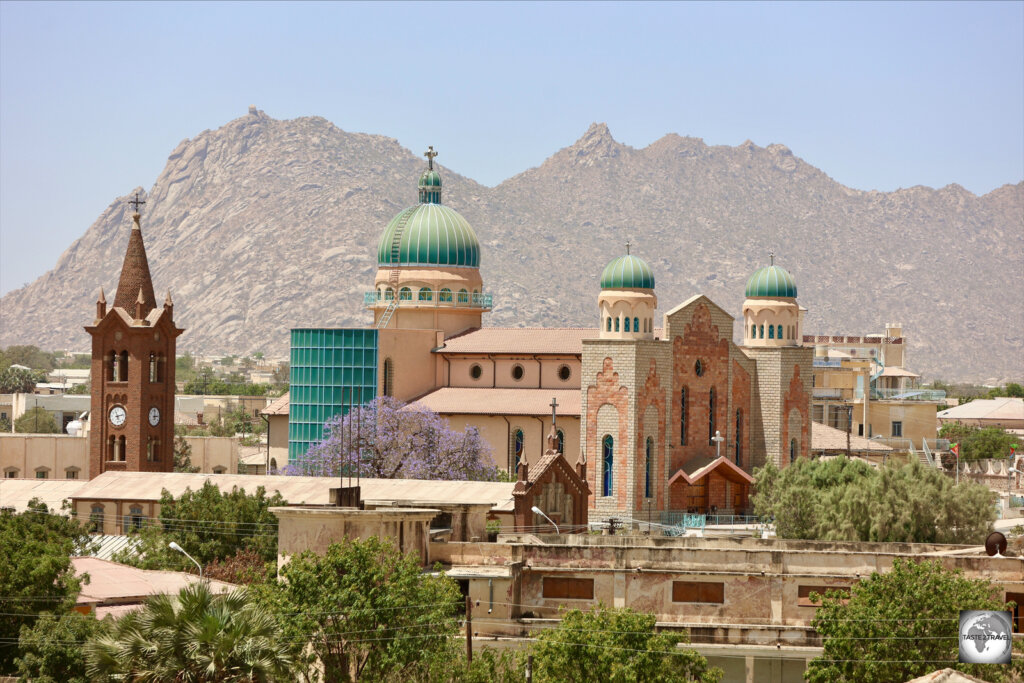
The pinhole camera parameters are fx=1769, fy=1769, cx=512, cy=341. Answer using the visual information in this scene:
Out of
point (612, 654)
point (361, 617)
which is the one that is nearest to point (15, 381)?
point (361, 617)

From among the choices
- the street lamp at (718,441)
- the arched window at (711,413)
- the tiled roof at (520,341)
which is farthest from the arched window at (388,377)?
the street lamp at (718,441)

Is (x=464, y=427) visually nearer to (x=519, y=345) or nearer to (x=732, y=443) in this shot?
(x=519, y=345)

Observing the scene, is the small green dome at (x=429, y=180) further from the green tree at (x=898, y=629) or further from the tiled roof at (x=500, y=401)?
the green tree at (x=898, y=629)

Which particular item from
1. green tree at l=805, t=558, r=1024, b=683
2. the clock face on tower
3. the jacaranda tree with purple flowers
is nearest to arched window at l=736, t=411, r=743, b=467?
the jacaranda tree with purple flowers

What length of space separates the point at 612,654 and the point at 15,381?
157429 mm

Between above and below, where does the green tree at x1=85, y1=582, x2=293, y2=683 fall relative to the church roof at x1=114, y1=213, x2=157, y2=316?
below

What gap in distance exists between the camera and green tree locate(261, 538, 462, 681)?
42656 mm

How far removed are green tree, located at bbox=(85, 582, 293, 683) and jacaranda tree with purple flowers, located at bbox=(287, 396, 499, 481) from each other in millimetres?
48112

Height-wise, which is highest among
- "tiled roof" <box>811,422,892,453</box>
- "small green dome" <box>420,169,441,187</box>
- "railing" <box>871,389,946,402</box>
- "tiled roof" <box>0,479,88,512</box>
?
"small green dome" <box>420,169,441,187</box>

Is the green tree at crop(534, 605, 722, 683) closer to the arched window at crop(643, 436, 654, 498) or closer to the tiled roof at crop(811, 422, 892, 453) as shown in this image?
the arched window at crop(643, 436, 654, 498)

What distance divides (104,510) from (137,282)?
14.8 metres

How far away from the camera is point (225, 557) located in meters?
62.9

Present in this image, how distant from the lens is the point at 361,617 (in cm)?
4309

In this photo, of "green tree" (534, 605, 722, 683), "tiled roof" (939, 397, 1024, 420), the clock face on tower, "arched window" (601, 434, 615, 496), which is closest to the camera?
"green tree" (534, 605, 722, 683)
